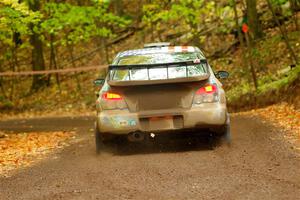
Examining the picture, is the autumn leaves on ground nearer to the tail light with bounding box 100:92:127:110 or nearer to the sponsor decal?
the sponsor decal

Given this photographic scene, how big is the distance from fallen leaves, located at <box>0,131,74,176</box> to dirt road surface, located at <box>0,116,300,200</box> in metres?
0.55

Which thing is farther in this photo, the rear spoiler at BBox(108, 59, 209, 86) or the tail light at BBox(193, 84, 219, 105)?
the tail light at BBox(193, 84, 219, 105)

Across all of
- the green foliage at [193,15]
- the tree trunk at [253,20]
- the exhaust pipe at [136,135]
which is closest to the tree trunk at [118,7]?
the green foliage at [193,15]

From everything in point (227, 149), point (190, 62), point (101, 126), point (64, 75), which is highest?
point (190, 62)

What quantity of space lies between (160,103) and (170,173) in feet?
5.64

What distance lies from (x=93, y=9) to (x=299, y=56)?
8.47 m

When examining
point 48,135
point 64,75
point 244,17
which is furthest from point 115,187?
point 64,75

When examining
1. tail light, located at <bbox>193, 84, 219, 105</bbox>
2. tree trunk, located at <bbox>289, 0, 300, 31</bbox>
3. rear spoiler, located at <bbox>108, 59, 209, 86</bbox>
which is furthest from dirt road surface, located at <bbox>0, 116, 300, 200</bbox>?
tree trunk, located at <bbox>289, 0, 300, 31</bbox>

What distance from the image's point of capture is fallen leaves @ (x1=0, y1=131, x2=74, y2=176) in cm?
1016

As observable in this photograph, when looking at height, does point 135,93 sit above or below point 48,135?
above

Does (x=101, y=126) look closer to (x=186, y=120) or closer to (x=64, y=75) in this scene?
(x=186, y=120)

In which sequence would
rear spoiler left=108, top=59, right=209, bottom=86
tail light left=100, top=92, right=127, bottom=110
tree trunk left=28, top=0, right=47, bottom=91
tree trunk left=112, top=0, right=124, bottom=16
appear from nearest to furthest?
rear spoiler left=108, top=59, right=209, bottom=86, tail light left=100, top=92, right=127, bottom=110, tree trunk left=28, top=0, right=47, bottom=91, tree trunk left=112, top=0, right=124, bottom=16

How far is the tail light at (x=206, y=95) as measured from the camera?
8.91 metres

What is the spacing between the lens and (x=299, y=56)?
20.1m
